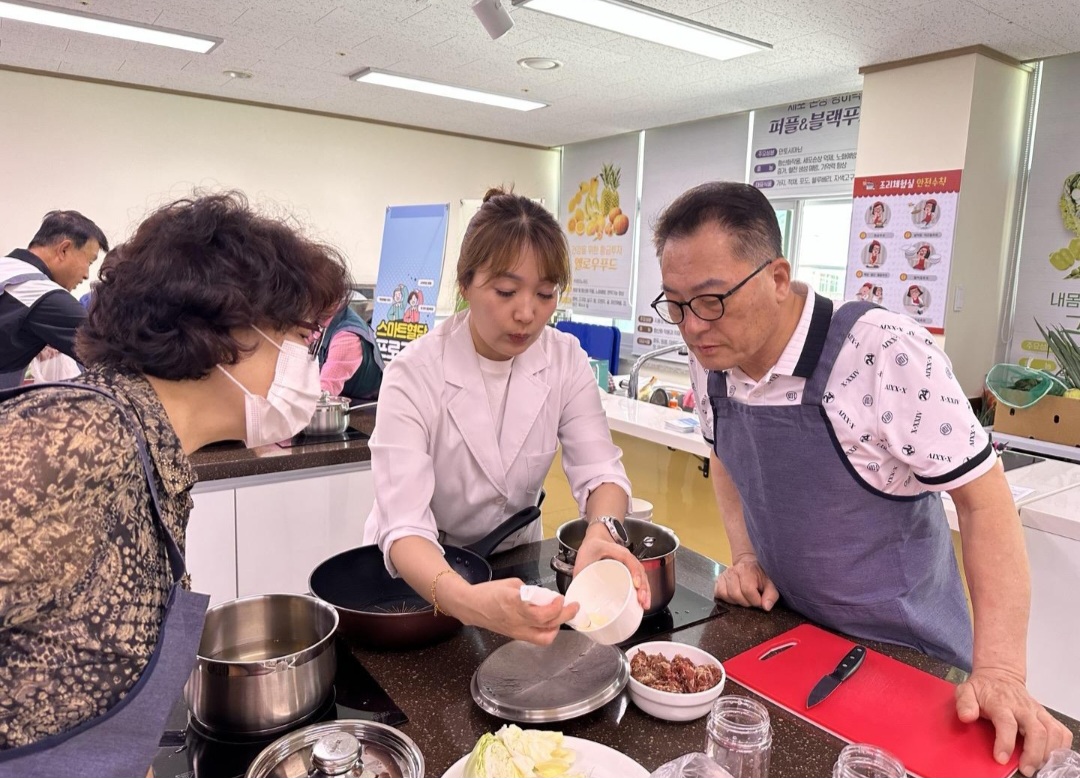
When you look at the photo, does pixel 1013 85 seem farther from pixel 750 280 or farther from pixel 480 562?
pixel 480 562

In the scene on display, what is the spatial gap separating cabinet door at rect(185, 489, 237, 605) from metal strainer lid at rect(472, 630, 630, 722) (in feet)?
5.29

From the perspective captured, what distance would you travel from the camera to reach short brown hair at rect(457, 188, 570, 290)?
4.74ft

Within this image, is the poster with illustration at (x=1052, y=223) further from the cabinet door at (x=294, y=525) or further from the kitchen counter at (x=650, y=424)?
the cabinet door at (x=294, y=525)

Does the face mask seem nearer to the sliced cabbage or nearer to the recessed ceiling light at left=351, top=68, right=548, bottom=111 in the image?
the sliced cabbage

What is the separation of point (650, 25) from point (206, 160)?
4.22 meters

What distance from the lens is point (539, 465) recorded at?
1688mm

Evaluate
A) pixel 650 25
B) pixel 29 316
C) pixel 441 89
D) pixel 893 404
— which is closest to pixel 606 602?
pixel 893 404

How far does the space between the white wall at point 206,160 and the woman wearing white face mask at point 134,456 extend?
4.81 meters

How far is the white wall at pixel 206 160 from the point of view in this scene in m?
5.54

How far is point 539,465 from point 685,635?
551mm

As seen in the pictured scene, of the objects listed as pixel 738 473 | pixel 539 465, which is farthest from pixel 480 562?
pixel 738 473

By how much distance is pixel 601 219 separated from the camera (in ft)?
25.7

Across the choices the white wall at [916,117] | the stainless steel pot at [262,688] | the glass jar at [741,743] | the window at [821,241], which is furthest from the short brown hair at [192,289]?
the window at [821,241]

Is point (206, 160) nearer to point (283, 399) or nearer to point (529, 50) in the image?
point (529, 50)
